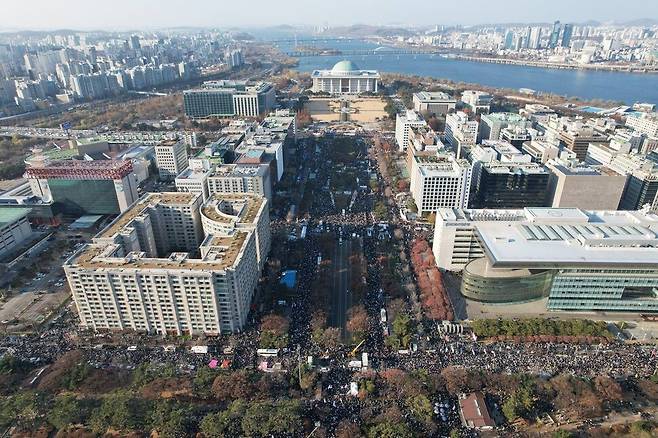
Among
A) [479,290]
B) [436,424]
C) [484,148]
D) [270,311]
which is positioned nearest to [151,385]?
[270,311]

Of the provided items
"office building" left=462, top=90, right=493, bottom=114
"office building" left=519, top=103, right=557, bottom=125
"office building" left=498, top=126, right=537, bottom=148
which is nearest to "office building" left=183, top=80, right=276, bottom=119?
"office building" left=462, top=90, right=493, bottom=114

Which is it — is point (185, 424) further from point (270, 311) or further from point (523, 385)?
point (523, 385)

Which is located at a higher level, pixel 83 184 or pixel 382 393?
pixel 83 184

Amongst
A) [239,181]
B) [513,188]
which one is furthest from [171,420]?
[513,188]

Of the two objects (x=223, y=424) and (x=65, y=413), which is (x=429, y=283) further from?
(x=65, y=413)

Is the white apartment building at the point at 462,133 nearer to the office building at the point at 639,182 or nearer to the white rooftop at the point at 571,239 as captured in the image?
the office building at the point at 639,182

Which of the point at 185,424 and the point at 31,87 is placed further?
the point at 31,87
